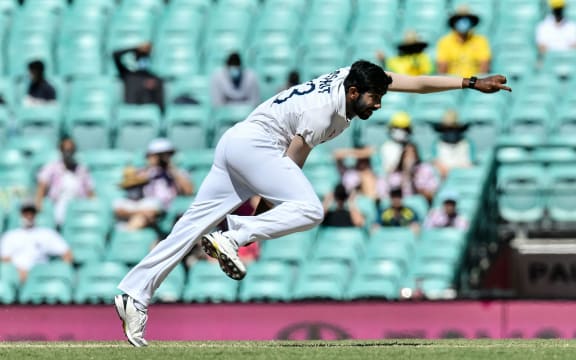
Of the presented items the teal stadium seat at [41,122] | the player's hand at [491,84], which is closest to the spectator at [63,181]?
the teal stadium seat at [41,122]

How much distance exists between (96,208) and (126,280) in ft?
18.2

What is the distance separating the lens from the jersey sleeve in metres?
7.59

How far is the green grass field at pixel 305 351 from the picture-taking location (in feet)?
23.1

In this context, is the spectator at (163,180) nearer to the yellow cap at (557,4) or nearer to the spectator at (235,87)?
the spectator at (235,87)

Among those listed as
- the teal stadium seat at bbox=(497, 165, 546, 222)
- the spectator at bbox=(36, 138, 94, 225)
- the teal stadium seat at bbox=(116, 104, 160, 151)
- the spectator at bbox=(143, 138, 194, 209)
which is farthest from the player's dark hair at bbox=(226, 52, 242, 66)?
the teal stadium seat at bbox=(497, 165, 546, 222)

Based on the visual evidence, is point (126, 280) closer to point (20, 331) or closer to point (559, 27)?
point (20, 331)

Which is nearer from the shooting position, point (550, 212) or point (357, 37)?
point (550, 212)

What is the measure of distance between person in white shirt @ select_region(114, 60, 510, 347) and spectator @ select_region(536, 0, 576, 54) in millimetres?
7240

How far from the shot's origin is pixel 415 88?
25.6 ft

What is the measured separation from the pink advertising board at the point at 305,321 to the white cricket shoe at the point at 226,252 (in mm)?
3298

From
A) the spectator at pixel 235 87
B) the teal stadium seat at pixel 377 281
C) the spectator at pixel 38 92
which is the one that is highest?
the spectator at pixel 235 87

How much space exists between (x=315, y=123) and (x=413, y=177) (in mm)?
5445

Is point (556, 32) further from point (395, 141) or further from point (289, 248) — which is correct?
point (289, 248)

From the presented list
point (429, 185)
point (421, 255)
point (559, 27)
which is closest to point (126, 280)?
point (421, 255)
